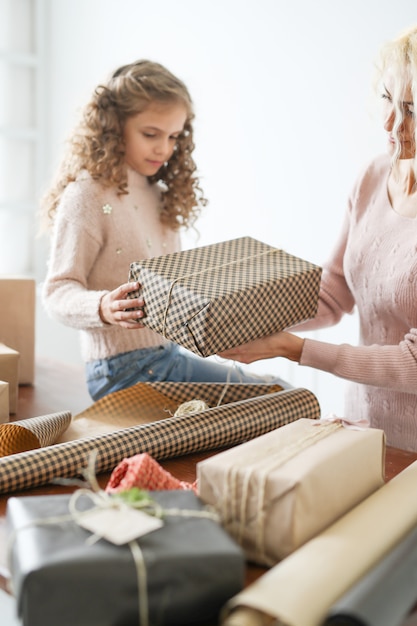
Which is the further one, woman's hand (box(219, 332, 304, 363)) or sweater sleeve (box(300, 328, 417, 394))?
sweater sleeve (box(300, 328, 417, 394))

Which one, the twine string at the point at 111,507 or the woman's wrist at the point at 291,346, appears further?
the woman's wrist at the point at 291,346

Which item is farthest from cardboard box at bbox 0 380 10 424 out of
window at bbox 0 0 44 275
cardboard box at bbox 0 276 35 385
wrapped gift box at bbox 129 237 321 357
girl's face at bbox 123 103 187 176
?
window at bbox 0 0 44 275

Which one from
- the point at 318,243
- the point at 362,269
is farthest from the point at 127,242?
the point at 318,243

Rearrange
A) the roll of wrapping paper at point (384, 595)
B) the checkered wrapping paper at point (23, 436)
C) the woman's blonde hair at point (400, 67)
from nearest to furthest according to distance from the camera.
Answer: the roll of wrapping paper at point (384, 595) → the checkered wrapping paper at point (23, 436) → the woman's blonde hair at point (400, 67)

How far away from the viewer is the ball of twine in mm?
1397

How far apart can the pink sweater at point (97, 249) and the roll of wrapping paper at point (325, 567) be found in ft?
3.30

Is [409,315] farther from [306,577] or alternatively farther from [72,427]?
[306,577]

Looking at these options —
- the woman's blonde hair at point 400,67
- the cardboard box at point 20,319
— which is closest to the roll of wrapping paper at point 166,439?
the woman's blonde hair at point 400,67

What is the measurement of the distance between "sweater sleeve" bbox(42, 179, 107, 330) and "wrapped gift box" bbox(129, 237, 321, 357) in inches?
17.7

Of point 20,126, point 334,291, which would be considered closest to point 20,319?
point 334,291

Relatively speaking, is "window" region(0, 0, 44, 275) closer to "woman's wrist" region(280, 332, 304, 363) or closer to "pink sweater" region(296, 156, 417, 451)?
"pink sweater" region(296, 156, 417, 451)

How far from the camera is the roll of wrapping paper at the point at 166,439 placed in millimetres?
1081

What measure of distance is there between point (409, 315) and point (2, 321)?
97 centimetres

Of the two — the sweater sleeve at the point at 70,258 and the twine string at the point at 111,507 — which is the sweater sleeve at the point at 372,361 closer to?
the sweater sleeve at the point at 70,258
